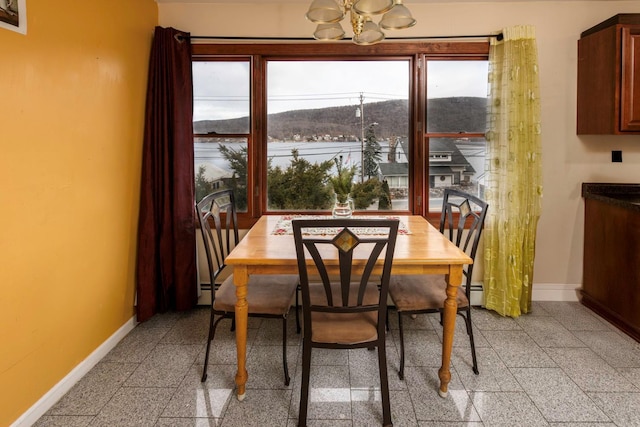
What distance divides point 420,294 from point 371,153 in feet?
4.68

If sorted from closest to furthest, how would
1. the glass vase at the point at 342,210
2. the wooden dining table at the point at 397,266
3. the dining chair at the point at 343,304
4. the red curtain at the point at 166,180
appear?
the dining chair at the point at 343,304
the wooden dining table at the point at 397,266
the glass vase at the point at 342,210
the red curtain at the point at 166,180

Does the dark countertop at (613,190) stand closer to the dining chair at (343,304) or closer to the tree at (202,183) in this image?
the dining chair at (343,304)

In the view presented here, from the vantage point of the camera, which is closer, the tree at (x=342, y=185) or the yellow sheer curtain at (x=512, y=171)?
the tree at (x=342, y=185)

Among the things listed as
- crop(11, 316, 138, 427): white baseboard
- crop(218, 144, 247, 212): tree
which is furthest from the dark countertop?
crop(11, 316, 138, 427): white baseboard

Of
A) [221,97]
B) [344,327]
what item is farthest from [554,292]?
[221,97]

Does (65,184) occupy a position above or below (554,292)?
above

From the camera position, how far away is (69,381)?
216cm

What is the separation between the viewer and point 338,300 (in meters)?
2.12

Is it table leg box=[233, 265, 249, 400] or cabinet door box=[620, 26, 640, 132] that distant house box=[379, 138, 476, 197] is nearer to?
cabinet door box=[620, 26, 640, 132]

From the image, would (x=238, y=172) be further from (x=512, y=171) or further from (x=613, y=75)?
(x=613, y=75)

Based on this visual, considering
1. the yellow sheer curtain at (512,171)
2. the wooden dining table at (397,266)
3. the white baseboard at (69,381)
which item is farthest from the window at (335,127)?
the white baseboard at (69,381)

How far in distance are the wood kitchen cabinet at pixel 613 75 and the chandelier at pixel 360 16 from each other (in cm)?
181

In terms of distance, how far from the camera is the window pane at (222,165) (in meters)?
3.30

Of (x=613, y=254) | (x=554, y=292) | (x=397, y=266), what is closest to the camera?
(x=397, y=266)
